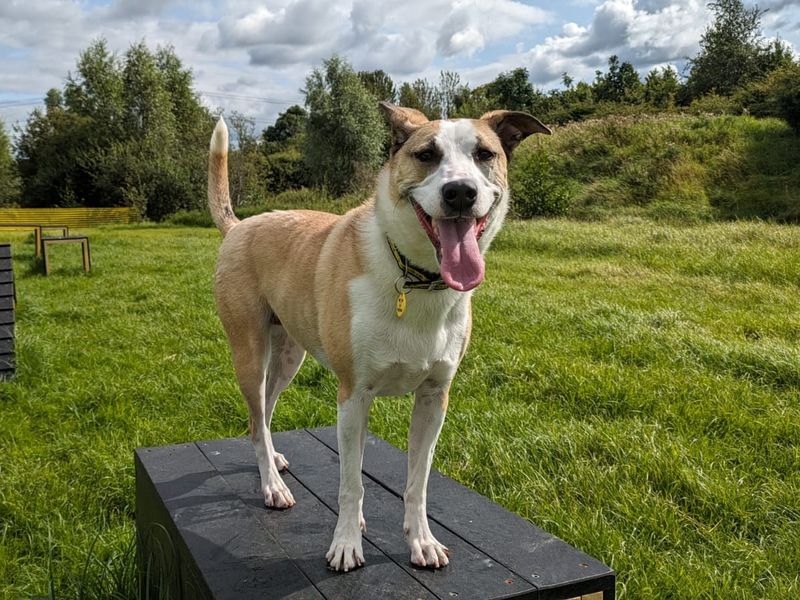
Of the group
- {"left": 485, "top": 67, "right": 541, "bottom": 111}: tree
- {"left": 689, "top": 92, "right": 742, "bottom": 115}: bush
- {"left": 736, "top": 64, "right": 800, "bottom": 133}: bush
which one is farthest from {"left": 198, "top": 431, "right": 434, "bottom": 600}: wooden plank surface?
{"left": 485, "top": 67, "right": 541, "bottom": 111}: tree

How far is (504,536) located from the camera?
2416 mm

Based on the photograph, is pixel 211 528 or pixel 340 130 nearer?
pixel 211 528

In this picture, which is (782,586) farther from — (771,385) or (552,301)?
(552,301)

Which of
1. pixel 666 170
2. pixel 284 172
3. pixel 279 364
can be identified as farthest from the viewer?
pixel 284 172

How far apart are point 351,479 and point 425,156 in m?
1.03

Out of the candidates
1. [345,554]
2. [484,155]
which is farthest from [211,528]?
[484,155]

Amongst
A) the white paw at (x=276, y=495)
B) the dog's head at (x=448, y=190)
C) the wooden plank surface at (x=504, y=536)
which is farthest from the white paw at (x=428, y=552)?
the dog's head at (x=448, y=190)

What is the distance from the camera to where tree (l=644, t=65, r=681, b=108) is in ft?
90.2

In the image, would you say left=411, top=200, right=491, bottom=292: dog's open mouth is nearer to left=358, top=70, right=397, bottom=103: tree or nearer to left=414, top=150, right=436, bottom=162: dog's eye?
left=414, top=150, right=436, bottom=162: dog's eye

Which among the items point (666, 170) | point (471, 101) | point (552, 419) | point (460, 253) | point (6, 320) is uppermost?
point (471, 101)

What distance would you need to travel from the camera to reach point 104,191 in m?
32.6

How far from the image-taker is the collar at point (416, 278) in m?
2.20

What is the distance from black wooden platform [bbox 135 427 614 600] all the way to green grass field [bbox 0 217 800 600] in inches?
14.4

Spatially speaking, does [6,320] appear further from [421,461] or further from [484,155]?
[484,155]
